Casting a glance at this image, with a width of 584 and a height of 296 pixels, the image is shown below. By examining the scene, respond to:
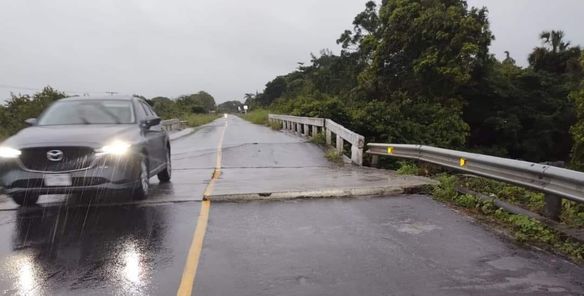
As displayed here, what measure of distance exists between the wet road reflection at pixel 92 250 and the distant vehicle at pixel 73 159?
0.45m

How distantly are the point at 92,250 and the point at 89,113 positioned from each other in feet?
12.1

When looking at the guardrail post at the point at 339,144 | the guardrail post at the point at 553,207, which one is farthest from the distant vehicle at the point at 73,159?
the guardrail post at the point at 339,144

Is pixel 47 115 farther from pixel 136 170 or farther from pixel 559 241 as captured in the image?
pixel 559 241

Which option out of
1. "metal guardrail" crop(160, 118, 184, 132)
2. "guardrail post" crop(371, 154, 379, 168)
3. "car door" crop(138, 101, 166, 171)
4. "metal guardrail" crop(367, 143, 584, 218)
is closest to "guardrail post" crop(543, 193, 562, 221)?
"metal guardrail" crop(367, 143, 584, 218)

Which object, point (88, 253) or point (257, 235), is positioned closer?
point (88, 253)

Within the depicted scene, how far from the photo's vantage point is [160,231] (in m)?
6.43

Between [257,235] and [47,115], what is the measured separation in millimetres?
4675

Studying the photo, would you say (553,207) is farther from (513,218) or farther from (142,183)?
(142,183)

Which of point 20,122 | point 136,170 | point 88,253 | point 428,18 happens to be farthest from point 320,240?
point 428,18

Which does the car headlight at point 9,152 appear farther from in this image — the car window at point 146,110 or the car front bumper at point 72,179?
the car window at point 146,110

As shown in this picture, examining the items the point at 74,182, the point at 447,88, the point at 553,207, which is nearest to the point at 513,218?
the point at 553,207

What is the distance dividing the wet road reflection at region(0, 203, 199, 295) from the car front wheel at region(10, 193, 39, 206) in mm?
160

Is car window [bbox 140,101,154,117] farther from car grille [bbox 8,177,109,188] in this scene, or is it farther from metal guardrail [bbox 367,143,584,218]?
metal guardrail [bbox 367,143,584,218]

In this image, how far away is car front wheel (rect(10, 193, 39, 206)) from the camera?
7500 mm
